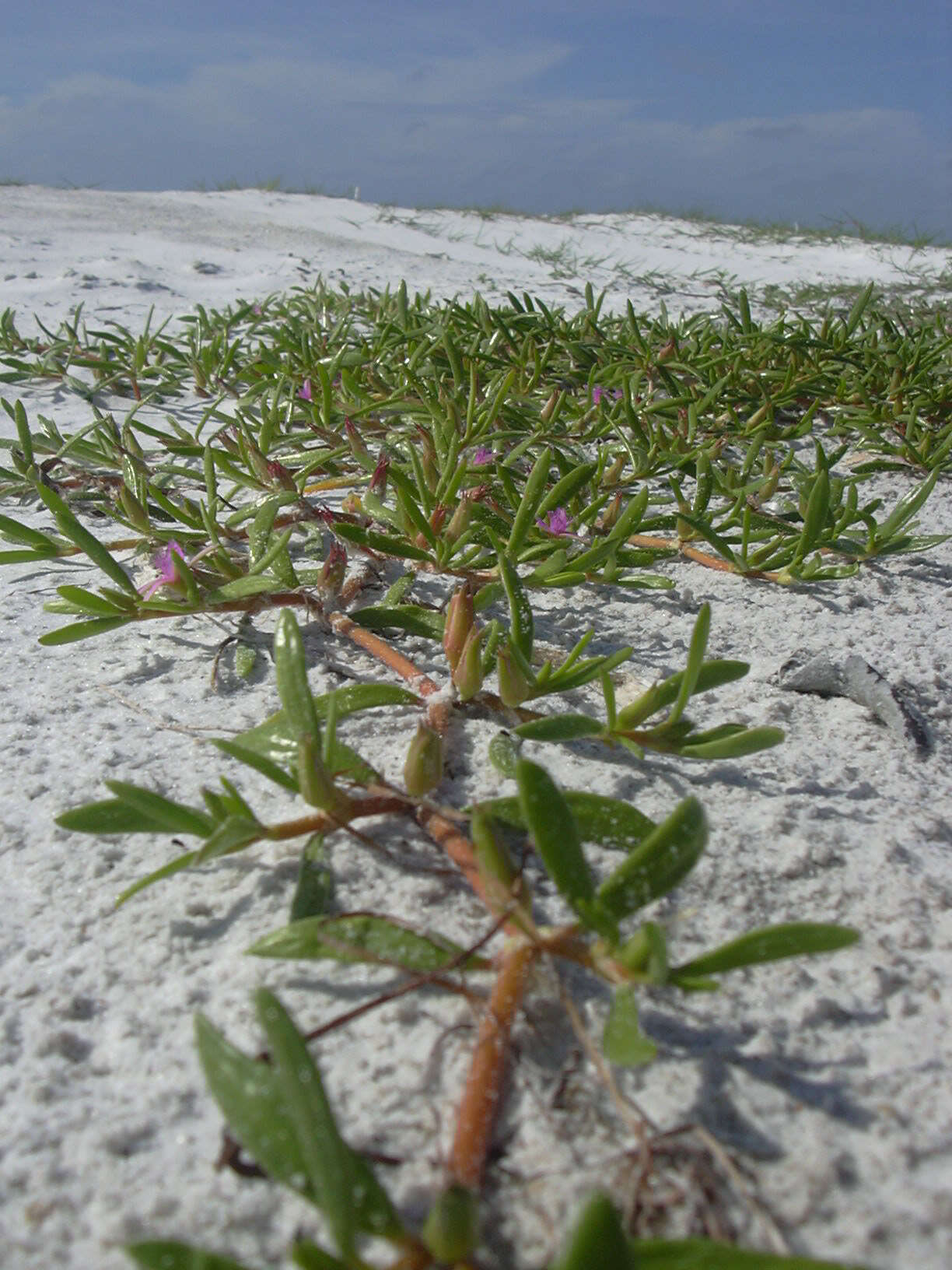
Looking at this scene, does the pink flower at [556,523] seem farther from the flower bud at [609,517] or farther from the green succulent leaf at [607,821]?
the green succulent leaf at [607,821]

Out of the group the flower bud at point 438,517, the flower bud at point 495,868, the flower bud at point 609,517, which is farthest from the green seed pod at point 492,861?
the flower bud at point 609,517

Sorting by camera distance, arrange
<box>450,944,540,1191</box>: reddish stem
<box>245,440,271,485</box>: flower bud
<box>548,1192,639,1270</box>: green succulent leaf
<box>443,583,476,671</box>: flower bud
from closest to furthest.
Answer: <box>548,1192,639,1270</box>: green succulent leaf → <box>450,944,540,1191</box>: reddish stem → <box>443,583,476,671</box>: flower bud → <box>245,440,271,485</box>: flower bud

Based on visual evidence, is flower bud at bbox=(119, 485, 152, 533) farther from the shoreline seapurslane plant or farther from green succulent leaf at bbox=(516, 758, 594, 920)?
green succulent leaf at bbox=(516, 758, 594, 920)

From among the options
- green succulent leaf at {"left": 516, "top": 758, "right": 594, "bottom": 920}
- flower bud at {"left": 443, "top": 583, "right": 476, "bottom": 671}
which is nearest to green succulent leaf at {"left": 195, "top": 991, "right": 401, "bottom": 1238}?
green succulent leaf at {"left": 516, "top": 758, "right": 594, "bottom": 920}

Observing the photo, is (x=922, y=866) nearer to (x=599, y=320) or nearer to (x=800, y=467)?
(x=800, y=467)

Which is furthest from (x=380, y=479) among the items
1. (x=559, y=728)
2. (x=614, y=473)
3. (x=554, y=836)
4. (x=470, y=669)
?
(x=554, y=836)

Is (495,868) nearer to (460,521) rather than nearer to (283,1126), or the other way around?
(283,1126)

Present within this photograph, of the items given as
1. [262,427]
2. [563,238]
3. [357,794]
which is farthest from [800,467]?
[563,238]
